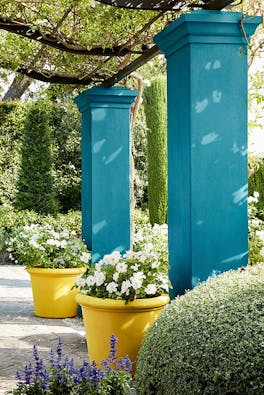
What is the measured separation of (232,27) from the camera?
3.87 m

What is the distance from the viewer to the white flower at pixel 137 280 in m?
4.18

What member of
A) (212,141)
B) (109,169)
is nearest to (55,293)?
(109,169)

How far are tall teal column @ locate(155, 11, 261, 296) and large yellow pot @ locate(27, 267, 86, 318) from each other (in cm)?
300

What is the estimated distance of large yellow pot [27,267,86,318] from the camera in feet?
22.2

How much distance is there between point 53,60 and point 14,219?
6.20 metres

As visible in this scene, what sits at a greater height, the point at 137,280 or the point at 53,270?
the point at 137,280

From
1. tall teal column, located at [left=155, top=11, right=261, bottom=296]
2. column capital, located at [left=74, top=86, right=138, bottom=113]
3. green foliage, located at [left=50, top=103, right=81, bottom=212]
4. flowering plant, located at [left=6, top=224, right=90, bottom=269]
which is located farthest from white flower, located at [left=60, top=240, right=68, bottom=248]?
green foliage, located at [left=50, top=103, right=81, bottom=212]

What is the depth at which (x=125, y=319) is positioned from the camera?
4285 mm

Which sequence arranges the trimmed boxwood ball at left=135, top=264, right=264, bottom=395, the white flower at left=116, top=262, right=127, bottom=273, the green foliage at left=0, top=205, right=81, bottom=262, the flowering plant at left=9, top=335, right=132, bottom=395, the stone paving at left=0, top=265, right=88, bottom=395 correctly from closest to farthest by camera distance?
the trimmed boxwood ball at left=135, top=264, right=264, bottom=395, the flowering plant at left=9, top=335, right=132, bottom=395, the white flower at left=116, top=262, right=127, bottom=273, the stone paving at left=0, top=265, right=88, bottom=395, the green foliage at left=0, top=205, right=81, bottom=262

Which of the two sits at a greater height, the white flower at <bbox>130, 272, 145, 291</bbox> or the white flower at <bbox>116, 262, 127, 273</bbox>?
the white flower at <bbox>116, 262, 127, 273</bbox>

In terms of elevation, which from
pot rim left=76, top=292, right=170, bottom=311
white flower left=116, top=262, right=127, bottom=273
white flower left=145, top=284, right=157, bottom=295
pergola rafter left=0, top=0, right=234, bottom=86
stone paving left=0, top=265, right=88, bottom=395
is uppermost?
pergola rafter left=0, top=0, right=234, bottom=86

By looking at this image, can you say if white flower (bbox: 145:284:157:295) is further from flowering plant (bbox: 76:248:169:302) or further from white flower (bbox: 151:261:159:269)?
white flower (bbox: 151:261:159:269)

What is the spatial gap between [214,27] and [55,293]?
3.88m

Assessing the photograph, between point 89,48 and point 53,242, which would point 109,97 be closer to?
point 89,48
